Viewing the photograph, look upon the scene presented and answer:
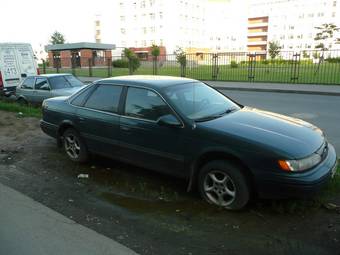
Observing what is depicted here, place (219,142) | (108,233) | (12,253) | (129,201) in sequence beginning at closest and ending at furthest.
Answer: (12,253) < (108,233) < (219,142) < (129,201)

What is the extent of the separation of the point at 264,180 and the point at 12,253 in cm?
264

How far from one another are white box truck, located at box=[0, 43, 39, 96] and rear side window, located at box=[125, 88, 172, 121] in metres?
11.2

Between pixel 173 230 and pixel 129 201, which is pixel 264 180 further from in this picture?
pixel 129 201

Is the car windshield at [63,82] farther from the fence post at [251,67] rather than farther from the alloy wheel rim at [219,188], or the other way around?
the fence post at [251,67]

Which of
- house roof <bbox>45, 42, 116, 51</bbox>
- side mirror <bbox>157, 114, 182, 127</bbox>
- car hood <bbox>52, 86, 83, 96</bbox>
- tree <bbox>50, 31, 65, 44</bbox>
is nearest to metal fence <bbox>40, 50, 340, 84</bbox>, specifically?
car hood <bbox>52, 86, 83, 96</bbox>

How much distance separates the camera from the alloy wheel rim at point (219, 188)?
420cm

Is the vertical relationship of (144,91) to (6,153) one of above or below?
above

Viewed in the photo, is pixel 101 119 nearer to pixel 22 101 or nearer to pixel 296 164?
pixel 296 164

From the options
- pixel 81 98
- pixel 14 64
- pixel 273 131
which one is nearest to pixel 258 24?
pixel 14 64

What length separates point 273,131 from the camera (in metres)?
4.26

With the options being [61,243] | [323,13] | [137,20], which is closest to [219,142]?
[61,243]

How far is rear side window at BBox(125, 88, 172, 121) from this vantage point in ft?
15.7

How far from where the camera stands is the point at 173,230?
385 centimetres

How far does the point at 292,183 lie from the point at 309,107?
917 cm
